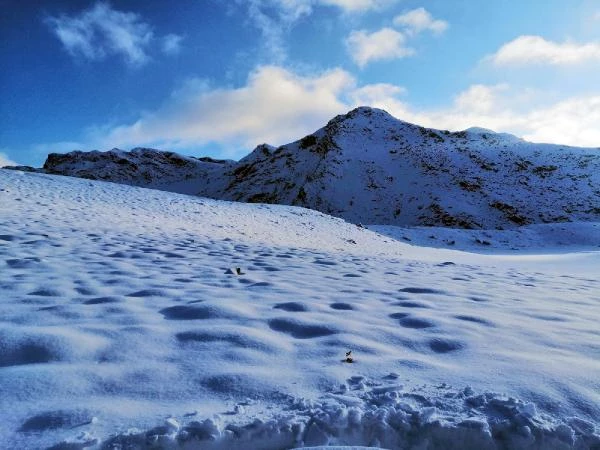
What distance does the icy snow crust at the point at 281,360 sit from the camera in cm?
159

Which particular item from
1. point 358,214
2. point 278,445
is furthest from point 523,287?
point 358,214

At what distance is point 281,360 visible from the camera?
88.6 inches

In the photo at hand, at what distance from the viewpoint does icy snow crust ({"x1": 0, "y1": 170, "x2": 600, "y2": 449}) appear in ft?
5.20

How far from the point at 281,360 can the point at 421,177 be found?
114 ft

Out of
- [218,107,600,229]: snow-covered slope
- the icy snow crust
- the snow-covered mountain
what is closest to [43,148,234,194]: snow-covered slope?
the snow-covered mountain

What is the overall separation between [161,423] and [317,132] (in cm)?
4583

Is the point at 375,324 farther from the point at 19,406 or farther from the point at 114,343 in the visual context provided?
the point at 19,406

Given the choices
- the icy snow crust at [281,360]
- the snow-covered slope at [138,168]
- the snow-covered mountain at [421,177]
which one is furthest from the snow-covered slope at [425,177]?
the icy snow crust at [281,360]

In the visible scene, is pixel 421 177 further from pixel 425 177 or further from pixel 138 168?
pixel 138 168

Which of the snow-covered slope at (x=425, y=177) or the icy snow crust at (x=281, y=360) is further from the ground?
the snow-covered slope at (x=425, y=177)

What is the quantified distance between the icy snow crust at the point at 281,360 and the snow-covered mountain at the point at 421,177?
27.0 m

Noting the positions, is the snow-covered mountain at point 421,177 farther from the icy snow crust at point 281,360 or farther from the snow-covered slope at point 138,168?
the icy snow crust at point 281,360

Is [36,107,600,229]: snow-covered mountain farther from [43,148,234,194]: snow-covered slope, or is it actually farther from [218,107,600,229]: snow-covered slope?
[43,148,234,194]: snow-covered slope

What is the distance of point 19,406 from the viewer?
64.5 inches
